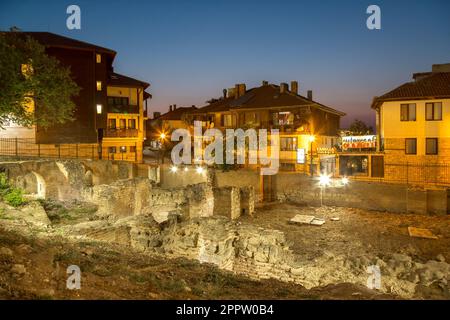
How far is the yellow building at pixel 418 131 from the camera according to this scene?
26297 millimetres

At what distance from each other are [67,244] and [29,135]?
1075 inches

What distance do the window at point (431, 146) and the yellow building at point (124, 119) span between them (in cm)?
3076

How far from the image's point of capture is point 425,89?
89.9 ft

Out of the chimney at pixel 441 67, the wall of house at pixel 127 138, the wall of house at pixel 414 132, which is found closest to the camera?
the wall of house at pixel 414 132

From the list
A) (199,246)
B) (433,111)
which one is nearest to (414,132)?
(433,111)

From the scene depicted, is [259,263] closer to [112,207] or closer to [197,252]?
[197,252]

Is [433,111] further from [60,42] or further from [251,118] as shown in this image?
[60,42]

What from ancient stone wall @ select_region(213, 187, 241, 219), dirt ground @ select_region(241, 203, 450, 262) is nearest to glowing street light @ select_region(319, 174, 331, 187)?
dirt ground @ select_region(241, 203, 450, 262)

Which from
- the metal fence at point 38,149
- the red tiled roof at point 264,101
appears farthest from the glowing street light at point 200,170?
the metal fence at point 38,149

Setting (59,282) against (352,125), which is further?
(352,125)

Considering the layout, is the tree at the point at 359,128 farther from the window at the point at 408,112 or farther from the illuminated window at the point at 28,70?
the illuminated window at the point at 28,70

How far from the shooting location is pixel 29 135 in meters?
31.7

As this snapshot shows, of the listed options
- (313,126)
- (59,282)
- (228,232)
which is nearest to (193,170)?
(313,126)

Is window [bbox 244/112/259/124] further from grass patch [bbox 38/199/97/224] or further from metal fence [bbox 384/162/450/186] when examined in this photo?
grass patch [bbox 38/199/97/224]
